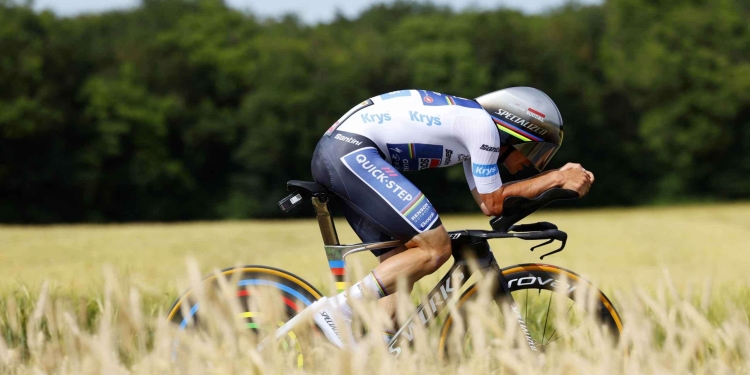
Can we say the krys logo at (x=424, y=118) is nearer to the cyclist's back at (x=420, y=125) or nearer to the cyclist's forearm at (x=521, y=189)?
the cyclist's back at (x=420, y=125)

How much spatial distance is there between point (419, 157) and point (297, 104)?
51614 mm

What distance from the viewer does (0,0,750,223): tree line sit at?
164 ft

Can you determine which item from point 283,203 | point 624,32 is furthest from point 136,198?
point 283,203

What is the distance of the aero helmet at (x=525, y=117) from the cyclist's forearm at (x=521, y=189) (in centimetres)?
21

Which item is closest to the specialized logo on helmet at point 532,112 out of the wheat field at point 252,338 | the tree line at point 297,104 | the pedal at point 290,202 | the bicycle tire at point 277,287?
the wheat field at point 252,338

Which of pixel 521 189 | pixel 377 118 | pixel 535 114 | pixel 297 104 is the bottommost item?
pixel 521 189

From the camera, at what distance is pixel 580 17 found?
68.1 meters

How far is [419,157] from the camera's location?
445 cm

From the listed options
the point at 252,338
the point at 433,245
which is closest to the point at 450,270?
the point at 433,245

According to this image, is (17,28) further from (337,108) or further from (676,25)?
(676,25)

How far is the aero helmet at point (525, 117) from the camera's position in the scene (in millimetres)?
4367

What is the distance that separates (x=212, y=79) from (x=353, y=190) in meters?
58.7

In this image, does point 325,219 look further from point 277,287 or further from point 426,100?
point 426,100

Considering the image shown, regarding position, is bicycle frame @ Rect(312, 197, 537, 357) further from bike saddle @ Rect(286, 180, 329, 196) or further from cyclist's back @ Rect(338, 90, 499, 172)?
cyclist's back @ Rect(338, 90, 499, 172)
